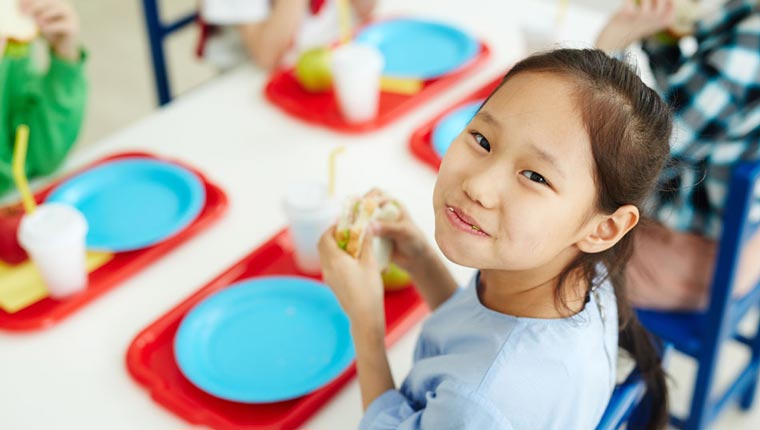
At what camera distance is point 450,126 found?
1.42 m

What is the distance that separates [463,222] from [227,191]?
2.06 ft

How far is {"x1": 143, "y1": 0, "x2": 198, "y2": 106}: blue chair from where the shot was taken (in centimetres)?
184

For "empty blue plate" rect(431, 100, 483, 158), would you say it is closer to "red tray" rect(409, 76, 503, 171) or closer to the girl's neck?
"red tray" rect(409, 76, 503, 171)

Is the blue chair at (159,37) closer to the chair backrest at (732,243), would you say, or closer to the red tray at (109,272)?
the red tray at (109,272)

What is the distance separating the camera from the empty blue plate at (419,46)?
1599 millimetres

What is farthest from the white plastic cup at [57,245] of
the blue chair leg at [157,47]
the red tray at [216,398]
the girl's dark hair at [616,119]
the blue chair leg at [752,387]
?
the blue chair leg at [752,387]

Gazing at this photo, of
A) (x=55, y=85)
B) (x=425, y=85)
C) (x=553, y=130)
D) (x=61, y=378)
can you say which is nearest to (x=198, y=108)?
(x=55, y=85)

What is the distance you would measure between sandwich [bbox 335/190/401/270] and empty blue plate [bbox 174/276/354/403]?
12 centimetres

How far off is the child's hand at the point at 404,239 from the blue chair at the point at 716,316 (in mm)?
455

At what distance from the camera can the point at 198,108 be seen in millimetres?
1516

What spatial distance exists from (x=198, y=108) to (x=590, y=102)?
3.12ft

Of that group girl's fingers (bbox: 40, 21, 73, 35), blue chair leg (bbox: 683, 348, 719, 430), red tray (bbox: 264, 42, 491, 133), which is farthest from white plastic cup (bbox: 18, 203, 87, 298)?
blue chair leg (bbox: 683, 348, 719, 430)

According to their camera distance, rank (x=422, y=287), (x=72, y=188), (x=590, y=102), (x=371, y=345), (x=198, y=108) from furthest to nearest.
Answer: (x=198, y=108)
(x=72, y=188)
(x=422, y=287)
(x=371, y=345)
(x=590, y=102)

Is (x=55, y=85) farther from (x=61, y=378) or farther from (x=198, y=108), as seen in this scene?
(x=61, y=378)
